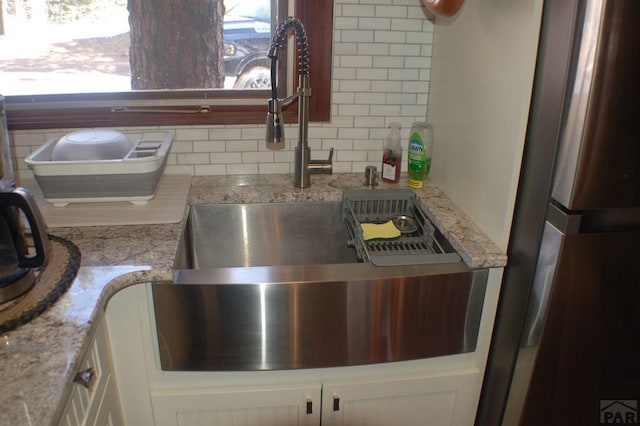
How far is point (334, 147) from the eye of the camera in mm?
1880

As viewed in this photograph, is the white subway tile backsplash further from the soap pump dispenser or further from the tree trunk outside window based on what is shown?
the tree trunk outside window

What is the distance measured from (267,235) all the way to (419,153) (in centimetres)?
59

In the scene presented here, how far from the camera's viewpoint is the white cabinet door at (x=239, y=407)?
4.40 feet

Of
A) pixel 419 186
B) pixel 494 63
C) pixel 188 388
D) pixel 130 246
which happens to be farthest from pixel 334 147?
pixel 188 388

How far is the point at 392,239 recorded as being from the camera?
156cm

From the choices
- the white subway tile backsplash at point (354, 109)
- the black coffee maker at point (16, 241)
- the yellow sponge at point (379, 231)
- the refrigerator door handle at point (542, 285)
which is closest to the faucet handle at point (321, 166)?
the white subway tile backsplash at point (354, 109)

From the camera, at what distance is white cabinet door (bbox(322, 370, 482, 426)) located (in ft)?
4.56

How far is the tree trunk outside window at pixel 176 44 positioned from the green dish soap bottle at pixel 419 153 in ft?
2.31

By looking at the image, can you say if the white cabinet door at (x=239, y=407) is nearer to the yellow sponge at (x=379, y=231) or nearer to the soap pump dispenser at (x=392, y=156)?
the yellow sponge at (x=379, y=231)

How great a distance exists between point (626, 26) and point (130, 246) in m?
1.21

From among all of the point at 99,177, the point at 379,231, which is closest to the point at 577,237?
the point at 379,231

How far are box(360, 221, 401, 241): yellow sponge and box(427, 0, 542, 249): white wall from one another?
0.73 feet

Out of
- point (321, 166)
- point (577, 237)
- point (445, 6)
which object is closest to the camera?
point (577, 237)

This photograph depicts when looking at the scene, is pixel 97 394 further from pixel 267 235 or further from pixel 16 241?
pixel 267 235
